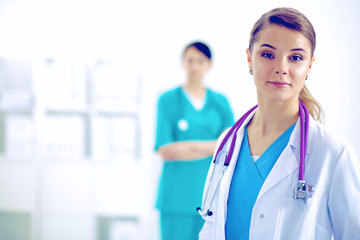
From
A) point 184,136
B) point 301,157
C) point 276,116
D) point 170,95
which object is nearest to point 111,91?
point 170,95

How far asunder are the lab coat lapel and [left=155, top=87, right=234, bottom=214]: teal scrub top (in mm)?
1146

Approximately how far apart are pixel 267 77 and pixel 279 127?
0.17 m

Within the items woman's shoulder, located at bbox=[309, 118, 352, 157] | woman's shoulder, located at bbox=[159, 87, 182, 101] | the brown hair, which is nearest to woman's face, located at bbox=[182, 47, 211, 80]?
woman's shoulder, located at bbox=[159, 87, 182, 101]

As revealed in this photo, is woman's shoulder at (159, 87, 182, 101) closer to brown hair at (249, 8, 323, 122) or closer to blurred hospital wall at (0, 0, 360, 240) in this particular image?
blurred hospital wall at (0, 0, 360, 240)

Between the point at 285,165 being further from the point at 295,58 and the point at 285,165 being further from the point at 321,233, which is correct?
the point at 295,58

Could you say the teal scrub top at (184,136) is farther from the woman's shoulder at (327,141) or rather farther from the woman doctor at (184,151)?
the woman's shoulder at (327,141)

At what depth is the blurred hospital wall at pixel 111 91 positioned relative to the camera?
103 inches

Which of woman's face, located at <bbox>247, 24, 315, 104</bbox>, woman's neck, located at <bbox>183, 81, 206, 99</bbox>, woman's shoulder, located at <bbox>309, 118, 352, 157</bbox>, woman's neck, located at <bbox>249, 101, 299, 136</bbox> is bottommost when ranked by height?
woman's shoulder, located at <bbox>309, 118, 352, 157</bbox>

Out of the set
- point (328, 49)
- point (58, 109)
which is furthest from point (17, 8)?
point (328, 49)

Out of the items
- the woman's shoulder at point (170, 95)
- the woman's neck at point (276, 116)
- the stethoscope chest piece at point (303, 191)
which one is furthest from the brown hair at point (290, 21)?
the woman's shoulder at point (170, 95)

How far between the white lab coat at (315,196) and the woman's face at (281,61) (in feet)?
0.39

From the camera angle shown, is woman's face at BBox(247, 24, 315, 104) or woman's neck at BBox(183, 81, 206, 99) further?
woman's neck at BBox(183, 81, 206, 99)

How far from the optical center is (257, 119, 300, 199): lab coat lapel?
95 centimetres

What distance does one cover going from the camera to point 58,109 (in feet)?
9.11
